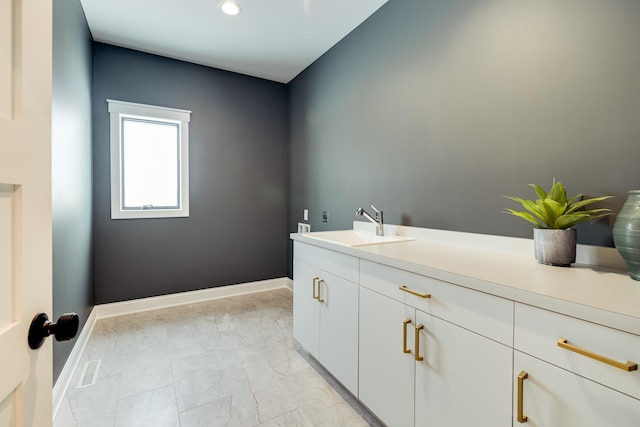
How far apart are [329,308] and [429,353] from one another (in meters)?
0.76

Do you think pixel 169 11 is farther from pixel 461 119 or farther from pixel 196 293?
pixel 196 293

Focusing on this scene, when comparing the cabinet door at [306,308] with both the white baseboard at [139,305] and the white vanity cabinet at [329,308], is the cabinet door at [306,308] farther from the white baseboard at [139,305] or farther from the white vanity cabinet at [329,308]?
the white baseboard at [139,305]

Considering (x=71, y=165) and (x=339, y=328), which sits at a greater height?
(x=71, y=165)

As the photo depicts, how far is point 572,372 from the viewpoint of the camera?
80 cm

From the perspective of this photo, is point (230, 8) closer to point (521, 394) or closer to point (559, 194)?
point (559, 194)

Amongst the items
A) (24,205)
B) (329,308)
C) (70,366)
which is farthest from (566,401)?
(70,366)

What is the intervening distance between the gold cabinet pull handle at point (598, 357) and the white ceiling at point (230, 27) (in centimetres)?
246

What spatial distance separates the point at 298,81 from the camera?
3607 mm

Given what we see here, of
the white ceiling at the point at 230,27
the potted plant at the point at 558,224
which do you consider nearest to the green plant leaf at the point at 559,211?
the potted plant at the point at 558,224

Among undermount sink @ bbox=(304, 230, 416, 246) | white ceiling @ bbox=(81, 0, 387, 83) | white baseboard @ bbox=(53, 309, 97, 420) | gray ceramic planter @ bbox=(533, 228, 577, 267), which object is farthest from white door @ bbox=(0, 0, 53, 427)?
white ceiling @ bbox=(81, 0, 387, 83)

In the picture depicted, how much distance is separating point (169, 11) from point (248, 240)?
2.36m

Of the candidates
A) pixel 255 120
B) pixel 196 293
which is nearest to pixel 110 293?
pixel 196 293

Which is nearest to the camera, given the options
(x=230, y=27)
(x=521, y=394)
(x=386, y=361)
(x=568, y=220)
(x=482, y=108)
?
(x=521, y=394)

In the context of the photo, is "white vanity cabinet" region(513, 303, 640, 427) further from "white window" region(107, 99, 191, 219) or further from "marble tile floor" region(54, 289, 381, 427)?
"white window" region(107, 99, 191, 219)
